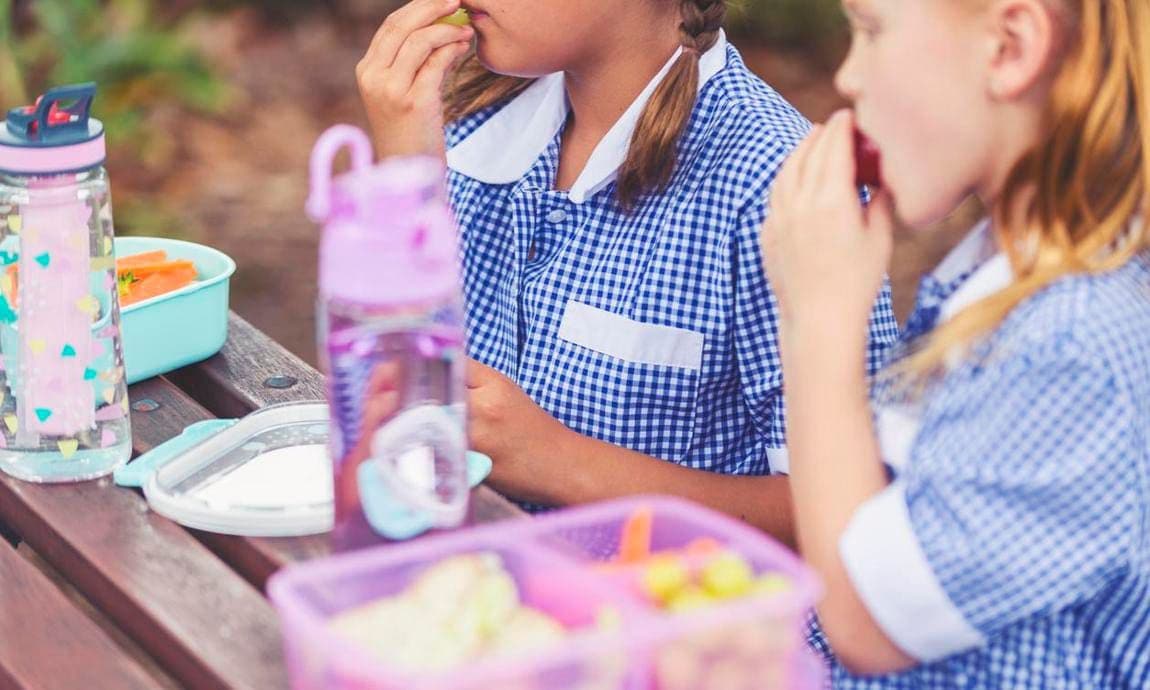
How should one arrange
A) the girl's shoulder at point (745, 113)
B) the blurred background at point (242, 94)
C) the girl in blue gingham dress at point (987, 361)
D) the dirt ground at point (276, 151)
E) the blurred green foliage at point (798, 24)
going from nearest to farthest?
1. the girl in blue gingham dress at point (987, 361)
2. the girl's shoulder at point (745, 113)
3. the dirt ground at point (276, 151)
4. the blurred background at point (242, 94)
5. the blurred green foliage at point (798, 24)

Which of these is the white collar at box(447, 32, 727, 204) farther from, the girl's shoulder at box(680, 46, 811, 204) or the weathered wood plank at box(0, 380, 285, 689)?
the weathered wood plank at box(0, 380, 285, 689)

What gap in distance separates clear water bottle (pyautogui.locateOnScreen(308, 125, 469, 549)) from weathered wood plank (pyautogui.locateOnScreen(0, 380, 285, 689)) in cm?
11

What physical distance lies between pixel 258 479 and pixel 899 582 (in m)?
0.62

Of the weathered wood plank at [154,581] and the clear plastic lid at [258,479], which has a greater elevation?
the clear plastic lid at [258,479]

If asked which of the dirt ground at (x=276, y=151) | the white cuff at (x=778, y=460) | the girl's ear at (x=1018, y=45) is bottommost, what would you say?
the dirt ground at (x=276, y=151)

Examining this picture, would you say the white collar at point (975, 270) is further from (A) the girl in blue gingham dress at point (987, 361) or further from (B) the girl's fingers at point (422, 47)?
(B) the girl's fingers at point (422, 47)

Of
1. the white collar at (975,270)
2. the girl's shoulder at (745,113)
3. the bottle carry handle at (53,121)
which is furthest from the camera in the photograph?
the girl's shoulder at (745,113)

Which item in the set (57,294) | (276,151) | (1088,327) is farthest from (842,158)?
(276,151)

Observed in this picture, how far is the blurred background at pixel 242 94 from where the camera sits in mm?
4348

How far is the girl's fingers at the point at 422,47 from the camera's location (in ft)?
6.47

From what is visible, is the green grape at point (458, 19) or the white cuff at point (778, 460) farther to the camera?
the green grape at point (458, 19)

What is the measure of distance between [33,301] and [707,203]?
29.9 inches

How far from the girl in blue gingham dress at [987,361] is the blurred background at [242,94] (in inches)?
105

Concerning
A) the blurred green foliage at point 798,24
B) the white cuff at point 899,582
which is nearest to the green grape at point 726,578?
the white cuff at point 899,582
